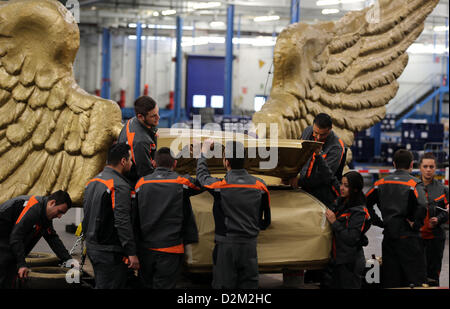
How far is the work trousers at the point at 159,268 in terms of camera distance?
156 inches

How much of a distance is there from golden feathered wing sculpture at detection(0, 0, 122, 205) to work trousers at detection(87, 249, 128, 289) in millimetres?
1097

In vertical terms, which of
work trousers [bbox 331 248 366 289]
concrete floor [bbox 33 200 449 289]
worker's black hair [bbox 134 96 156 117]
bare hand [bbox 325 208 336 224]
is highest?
worker's black hair [bbox 134 96 156 117]

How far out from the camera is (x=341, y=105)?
6.37m

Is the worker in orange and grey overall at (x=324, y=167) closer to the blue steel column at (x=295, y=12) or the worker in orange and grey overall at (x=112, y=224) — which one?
the worker in orange and grey overall at (x=112, y=224)

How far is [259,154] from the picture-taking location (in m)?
4.42

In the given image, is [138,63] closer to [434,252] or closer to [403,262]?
[434,252]

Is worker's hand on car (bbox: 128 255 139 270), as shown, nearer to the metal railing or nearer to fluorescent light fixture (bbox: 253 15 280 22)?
fluorescent light fixture (bbox: 253 15 280 22)

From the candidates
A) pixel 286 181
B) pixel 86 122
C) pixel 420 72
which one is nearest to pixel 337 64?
pixel 286 181

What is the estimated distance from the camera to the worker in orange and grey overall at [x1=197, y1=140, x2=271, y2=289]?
4035mm

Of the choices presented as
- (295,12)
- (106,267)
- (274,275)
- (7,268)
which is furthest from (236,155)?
(295,12)

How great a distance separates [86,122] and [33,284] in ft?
4.34

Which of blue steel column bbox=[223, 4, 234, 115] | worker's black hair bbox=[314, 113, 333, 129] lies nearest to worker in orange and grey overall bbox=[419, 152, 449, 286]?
worker's black hair bbox=[314, 113, 333, 129]

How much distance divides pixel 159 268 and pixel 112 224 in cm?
43

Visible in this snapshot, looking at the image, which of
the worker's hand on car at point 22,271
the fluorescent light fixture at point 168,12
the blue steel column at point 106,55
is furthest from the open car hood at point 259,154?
the blue steel column at point 106,55
